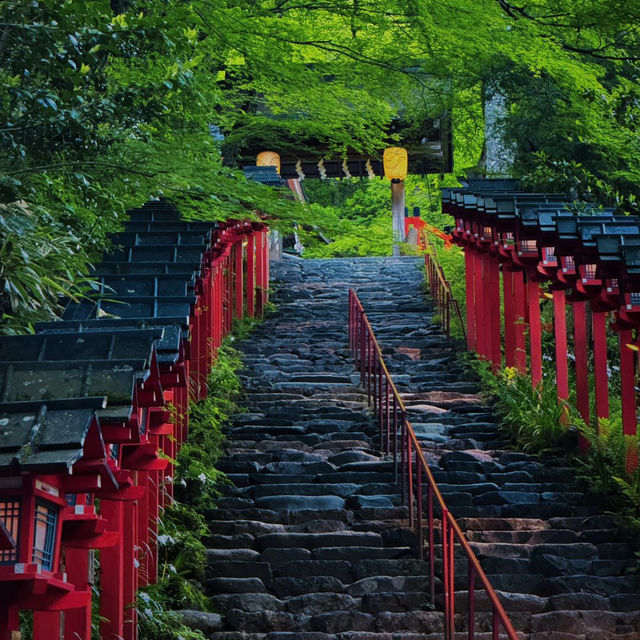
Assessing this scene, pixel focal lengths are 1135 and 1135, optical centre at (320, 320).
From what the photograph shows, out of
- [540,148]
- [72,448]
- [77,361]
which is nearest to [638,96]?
[540,148]

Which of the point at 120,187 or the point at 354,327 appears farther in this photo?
the point at 354,327

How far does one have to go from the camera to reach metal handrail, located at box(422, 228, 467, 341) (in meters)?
21.0

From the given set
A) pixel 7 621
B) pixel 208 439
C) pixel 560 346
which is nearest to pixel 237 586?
pixel 208 439

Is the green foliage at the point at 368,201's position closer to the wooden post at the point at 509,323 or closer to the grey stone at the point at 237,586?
the wooden post at the point at 509,323

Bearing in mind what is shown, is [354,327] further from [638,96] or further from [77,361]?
[77,361]

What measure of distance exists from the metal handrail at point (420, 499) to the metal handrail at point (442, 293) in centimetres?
172

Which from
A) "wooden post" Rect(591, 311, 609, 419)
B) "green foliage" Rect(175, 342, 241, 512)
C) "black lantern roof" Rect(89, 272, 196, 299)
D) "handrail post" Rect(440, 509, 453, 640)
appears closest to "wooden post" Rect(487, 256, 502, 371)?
"green foliage" Rect(175, 342, 241, 512)

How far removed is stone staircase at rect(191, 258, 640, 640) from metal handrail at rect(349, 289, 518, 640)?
21 cm

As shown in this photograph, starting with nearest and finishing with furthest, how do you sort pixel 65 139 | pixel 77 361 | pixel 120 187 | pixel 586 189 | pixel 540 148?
1. pixel 77 361
2. pixel 65 139
3. pixel 120 187
4. pixel 586 189
5. pixel 540 148

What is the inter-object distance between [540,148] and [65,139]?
1348 cm

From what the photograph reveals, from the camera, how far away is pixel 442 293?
2186 cm

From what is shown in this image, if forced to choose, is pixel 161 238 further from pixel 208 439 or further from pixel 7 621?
pixel 7 621

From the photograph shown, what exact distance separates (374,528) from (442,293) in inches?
428

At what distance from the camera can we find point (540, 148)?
67.8 ft
